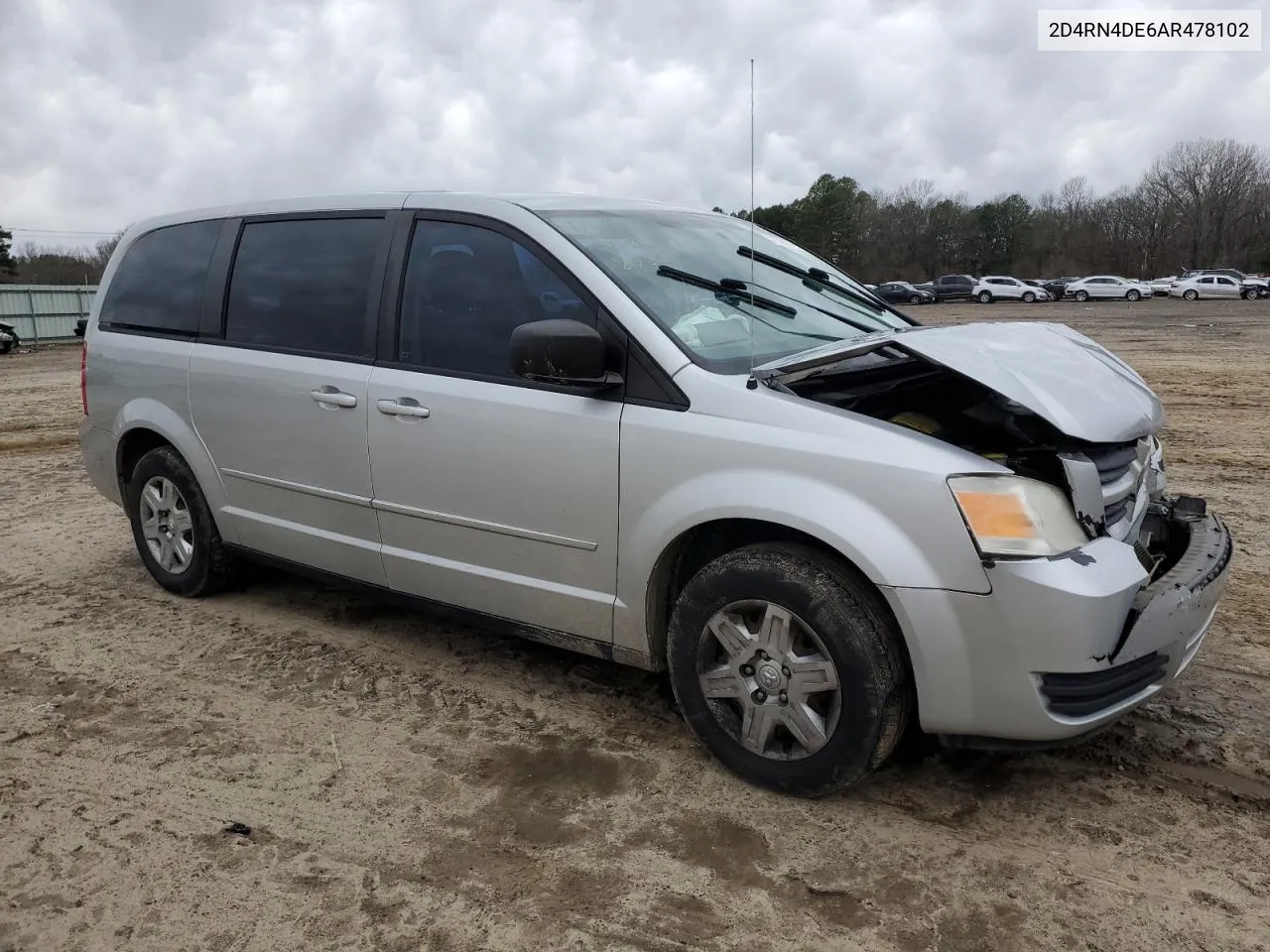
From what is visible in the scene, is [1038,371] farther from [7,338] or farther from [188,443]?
[7,338]

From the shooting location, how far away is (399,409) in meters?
3.70

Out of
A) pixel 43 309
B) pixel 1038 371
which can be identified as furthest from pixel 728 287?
pixel 43 309

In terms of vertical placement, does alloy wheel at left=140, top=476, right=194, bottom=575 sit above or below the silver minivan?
below

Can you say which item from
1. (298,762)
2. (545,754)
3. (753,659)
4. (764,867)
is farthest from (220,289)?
(764,867)

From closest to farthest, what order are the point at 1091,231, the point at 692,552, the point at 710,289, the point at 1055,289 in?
the point at 692,552 < the point at 710,289 < the point at 1055,289 < the point at 1091,231

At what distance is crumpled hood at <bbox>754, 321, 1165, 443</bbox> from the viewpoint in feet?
9.19

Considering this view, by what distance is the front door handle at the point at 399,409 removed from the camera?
144 inches

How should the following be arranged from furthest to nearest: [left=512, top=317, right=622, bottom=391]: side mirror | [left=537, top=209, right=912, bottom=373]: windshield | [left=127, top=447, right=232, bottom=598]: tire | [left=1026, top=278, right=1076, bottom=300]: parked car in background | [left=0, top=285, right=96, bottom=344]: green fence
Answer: [left=1026, top=278, right=1076, bottom=300]: parked car in background, [left=0, top=285, right=96, bottom=344]: green fence, [left=127, top=447, right=232, bottom=598]: tire, [left=537, top=209, right=912, bottom=373]: windshield, [left=512, top=317, right=622, bottom=391]: side mirror

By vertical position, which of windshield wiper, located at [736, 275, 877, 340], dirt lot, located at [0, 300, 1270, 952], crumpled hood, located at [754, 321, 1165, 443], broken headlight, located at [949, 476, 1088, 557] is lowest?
dirt lot, located at [0, 300, 1270, 952]

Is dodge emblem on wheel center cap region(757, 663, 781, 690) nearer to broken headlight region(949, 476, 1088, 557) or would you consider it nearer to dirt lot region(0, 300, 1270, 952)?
dirt lot region(0, 300, 1270, 952)

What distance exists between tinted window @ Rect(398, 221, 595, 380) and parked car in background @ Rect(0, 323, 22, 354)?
26926 millimetres

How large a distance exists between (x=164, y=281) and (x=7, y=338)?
83.2 feet

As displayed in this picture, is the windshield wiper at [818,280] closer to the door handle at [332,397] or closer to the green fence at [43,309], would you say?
the door handle at [332,397]

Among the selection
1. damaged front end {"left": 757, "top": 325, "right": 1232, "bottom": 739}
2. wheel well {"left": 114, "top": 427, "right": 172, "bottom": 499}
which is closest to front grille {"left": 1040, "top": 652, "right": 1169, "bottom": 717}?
damaged front end {"left": 757, "top": 325, "right": 1232, "bottom": 739}
